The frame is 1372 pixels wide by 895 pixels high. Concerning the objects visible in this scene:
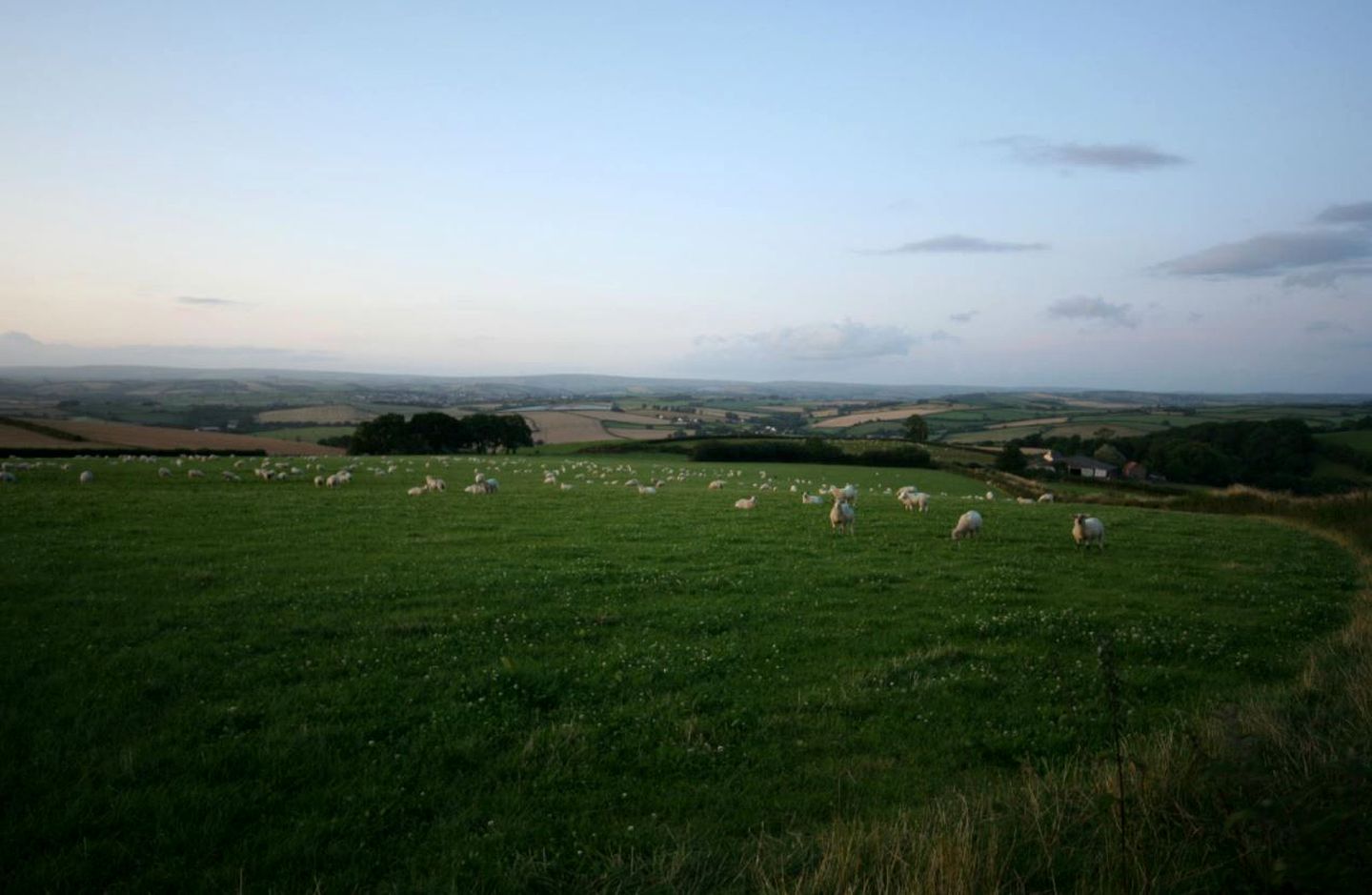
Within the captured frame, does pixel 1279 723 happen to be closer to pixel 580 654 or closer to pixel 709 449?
pixel 580 654

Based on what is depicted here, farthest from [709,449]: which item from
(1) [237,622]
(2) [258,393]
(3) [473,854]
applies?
(2) [258,393]

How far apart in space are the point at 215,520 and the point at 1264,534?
112 feet

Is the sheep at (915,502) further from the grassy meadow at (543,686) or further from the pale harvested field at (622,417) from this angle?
the pale harvested field at (622,417)

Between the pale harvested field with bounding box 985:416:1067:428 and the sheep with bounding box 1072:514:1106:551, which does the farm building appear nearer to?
the pale harvested field with bounding box 985:416:1067:428

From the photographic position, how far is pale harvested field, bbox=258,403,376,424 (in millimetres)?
90312

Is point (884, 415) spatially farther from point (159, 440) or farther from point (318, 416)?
point (159, 440)

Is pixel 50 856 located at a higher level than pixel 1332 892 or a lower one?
lower

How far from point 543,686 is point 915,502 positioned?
21248 mm

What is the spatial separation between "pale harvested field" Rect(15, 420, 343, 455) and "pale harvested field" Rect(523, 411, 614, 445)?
2641 cm

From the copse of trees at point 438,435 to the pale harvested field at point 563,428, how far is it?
5620mm

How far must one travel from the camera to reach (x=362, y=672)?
857 centimetres

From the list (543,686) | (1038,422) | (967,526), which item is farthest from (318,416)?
(1038,422)

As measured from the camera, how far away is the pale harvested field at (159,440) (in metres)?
48.3

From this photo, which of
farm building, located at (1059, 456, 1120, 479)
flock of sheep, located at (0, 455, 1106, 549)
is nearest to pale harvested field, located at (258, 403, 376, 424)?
flock of sheep, located at (0, 455, 1106, 549)
